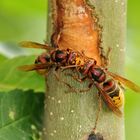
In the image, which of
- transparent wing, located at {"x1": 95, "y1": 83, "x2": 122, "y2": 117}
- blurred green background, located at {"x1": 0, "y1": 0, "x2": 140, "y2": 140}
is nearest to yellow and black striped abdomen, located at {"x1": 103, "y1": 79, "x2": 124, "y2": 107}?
transparent wing, located at {"x1": 95, "y1": 83, "x2": 122, "y2": 117}

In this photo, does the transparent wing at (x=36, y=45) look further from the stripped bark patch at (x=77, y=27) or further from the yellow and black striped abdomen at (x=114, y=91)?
the yellow and black striped abdomen at (x=114, y=91)

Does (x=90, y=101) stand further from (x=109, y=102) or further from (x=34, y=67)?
(x=34, y=67)

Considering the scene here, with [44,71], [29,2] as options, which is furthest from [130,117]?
[44,71]

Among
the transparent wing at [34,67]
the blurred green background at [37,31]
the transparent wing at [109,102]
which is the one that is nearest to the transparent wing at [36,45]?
the transparent wing at [34,67]

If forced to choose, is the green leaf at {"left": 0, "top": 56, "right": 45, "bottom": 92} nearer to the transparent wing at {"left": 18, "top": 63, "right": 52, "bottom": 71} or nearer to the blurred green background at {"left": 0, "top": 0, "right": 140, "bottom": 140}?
the transparent wing at {"left": 18, "top": 63, "right": 52, "bottom": 71}

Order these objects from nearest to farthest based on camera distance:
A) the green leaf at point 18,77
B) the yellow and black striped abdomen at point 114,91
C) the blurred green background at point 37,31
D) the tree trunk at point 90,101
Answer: the tree trunk at point 90,101 < the yellow and black striped abdomen at point 114,91 < the green leaf at point 18,77 < the blurred green background at point 37,31

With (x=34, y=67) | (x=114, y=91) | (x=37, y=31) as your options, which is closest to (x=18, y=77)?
(x=34, y=67)
